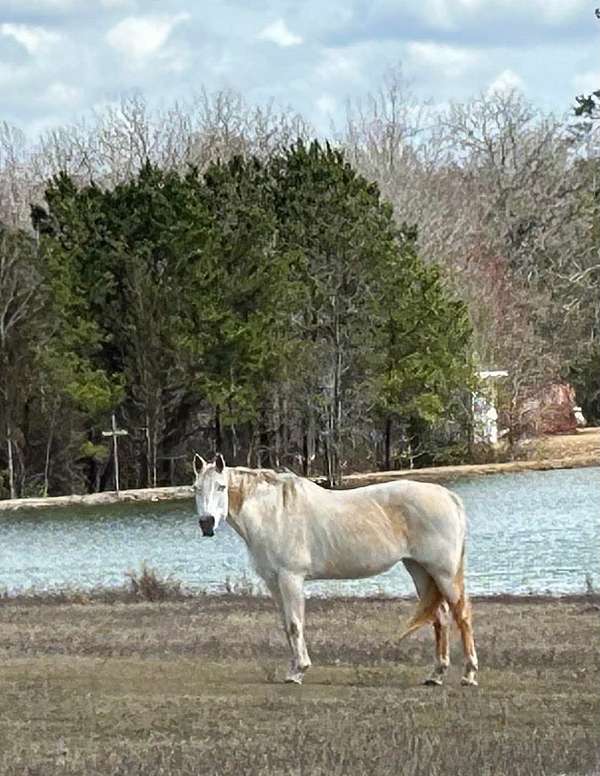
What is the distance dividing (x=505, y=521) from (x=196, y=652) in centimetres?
2485

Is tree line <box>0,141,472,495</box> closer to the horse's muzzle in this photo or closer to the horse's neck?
the horse's neck

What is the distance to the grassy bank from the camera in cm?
854

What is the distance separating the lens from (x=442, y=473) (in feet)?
187

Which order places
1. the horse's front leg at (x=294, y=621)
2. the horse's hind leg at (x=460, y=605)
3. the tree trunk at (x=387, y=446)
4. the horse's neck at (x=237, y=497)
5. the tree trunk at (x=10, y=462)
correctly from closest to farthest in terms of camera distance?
1. the horse's hind leg at (x=460, y=605)
2. the horse's front leg at (x=294, y=621)
3. the horse's neck at (x=237, y=497)
4. the tree trunk at (x=10, y=462)
5. the tree trunk at (x=387, y=446)

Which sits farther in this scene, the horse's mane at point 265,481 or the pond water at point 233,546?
the pond water at point 233,546

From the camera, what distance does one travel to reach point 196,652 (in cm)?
1404

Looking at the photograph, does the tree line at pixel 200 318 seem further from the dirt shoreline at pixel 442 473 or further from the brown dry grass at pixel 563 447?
the brown dry grass at pixel 563 447

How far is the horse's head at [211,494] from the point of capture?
38.9 ft

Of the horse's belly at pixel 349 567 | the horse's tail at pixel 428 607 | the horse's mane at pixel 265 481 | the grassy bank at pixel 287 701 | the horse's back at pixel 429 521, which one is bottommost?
the grassy bank at pixel 287 701

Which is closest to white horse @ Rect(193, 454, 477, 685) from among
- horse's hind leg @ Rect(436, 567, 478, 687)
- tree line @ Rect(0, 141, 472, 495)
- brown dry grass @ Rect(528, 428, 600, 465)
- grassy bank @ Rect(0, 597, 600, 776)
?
horse's hind leg @ Rect(436, 567, 478, 687)

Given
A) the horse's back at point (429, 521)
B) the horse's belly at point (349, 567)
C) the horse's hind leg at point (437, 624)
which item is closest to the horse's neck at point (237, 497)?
the horse's belly at point (349, 567)

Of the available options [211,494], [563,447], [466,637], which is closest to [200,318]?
[563,447]

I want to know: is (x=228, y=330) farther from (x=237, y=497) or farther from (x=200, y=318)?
(x=237, y=497)

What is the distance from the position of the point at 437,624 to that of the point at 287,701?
168 centimetres
